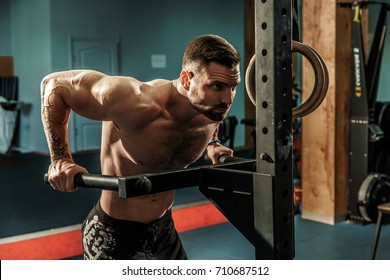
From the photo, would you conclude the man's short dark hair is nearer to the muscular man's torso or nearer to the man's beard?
the man's beard

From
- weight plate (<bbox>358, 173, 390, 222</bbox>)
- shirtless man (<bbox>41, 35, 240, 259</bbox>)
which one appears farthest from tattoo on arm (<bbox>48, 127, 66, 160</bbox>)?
weight plate (<bbox>358, 173, 390, 222</bbox>)

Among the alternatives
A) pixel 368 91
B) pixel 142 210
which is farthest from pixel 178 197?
pixel 142 210

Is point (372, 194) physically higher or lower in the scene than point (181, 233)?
higher

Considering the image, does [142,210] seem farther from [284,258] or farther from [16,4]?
[16,4]

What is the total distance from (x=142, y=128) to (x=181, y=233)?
116 inches

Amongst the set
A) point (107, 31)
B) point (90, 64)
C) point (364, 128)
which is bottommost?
point (364, 128)

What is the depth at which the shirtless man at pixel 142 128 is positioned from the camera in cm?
156

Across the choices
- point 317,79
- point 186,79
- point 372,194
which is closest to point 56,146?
point 186,79

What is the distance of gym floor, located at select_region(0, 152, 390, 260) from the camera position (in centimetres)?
412

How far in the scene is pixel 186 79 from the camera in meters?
1.68

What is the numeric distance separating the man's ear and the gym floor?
2.56 meters

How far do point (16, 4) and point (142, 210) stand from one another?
819cm

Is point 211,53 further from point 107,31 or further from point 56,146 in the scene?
point 107,31

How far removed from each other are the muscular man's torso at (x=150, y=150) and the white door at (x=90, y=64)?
6.88 metres
